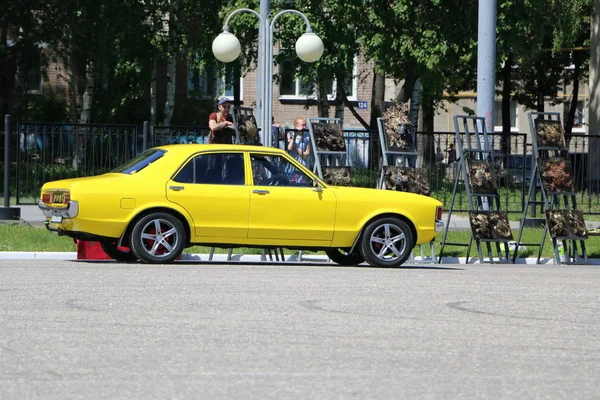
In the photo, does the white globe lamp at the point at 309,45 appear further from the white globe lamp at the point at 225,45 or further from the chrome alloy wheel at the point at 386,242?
the chrome alloy wheel at the point at 386,242

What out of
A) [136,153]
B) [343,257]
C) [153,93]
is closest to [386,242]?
[343,257]

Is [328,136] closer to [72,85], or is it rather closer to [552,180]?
[552,180]

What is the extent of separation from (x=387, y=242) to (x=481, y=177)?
9.75 feet

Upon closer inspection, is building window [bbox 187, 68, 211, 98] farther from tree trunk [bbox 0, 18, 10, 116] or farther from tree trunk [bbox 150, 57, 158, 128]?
tree trunk [bbox 0, 18, 10, 116]

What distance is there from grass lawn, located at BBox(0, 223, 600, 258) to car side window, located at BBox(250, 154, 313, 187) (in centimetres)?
271

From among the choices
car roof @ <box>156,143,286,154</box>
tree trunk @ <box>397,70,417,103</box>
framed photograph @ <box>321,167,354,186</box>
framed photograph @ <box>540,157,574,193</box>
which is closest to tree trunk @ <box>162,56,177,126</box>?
tree trunk @ <box>397,70,417,103</box>

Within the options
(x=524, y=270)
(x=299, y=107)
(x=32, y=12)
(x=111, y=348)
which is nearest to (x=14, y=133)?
(x=524, y=270)

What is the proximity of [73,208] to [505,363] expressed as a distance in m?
7.85

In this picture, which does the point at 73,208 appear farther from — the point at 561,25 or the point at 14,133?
the point at 561,25

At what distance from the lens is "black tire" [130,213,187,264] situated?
15.4m

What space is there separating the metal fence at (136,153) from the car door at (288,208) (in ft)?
20.5

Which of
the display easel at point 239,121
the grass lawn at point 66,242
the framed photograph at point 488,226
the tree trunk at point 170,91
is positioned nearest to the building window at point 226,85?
the tree trunk at point 170,91

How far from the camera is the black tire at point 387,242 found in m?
16.1

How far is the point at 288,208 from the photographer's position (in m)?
15.9
